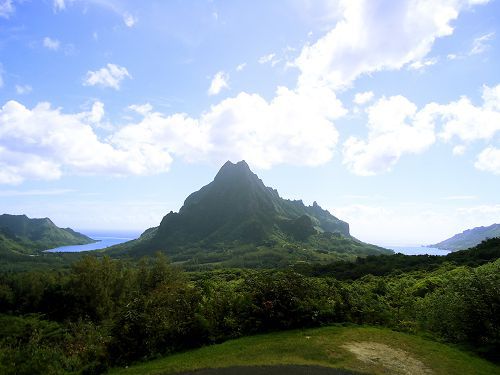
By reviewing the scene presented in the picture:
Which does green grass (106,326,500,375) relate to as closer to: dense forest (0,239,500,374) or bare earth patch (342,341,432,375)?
bare earth patch (342,341,432,375)

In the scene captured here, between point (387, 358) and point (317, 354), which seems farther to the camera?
point (317, 354)

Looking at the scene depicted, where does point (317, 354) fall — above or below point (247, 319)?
below

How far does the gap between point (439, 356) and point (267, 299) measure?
26.4 ft

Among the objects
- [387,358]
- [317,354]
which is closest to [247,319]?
[317,354]

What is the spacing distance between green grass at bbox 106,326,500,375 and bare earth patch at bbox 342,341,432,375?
0.16 meters

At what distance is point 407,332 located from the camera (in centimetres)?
1928

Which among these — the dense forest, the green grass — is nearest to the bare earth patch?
the green grass

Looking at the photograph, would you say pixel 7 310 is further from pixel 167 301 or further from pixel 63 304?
pixel 167 301

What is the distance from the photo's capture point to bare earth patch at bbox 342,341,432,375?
14078 millimetres

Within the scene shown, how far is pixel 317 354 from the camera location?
1524 cm

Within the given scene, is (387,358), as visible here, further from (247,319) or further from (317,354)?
(247,319)

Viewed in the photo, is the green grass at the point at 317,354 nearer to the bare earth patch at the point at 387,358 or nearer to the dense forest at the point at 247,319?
the bare earth patch at the point at 387,358

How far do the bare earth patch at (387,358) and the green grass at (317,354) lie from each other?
0.16 metres

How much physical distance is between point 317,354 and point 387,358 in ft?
9.16
